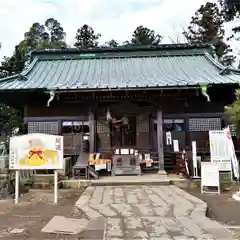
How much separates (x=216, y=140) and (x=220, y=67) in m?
5.99

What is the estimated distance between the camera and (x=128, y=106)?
14711mm

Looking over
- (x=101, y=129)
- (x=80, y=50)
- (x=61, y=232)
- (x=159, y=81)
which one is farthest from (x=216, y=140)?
(x=80, y=50)

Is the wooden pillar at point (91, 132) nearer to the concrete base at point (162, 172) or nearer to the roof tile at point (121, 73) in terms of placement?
the roof tile at point (121, 73)

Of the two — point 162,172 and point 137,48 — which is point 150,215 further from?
point 137,48

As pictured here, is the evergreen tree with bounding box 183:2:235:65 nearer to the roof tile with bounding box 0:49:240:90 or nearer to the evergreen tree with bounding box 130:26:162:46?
the evergreen tree with bounding box 130:26:162:46

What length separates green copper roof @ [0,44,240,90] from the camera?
14172 millimetres

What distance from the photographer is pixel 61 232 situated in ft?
17.7

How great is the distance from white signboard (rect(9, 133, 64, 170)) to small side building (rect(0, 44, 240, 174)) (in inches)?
190

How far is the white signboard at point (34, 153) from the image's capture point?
8664 mm

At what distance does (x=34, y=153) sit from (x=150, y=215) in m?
3.82

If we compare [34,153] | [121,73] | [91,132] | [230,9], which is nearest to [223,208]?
[34,153]

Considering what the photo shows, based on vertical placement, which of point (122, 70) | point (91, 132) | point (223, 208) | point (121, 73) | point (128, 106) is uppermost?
point (122, 70)

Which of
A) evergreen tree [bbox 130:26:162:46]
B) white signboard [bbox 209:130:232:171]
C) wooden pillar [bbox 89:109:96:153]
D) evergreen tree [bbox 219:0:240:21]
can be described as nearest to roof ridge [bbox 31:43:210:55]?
wooden pillar [bbox 89:109:96:153]

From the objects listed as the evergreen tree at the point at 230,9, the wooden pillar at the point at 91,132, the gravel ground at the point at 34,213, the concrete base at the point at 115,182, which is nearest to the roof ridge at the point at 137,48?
the wooden pillar at the point at 91,132
